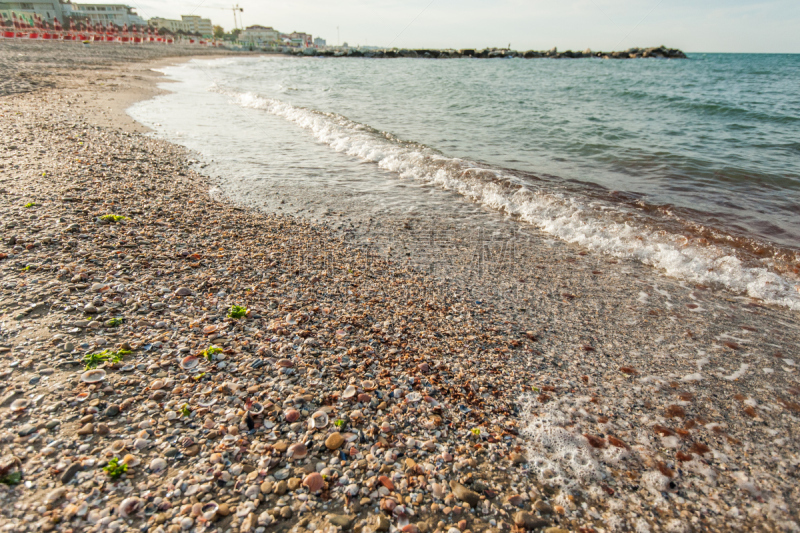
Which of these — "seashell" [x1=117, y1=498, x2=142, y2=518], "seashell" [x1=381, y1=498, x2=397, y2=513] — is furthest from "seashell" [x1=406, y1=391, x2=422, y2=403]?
"seashell" [x1=117, y1=498, x2=142, y2=518]

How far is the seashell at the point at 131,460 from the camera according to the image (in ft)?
7.43

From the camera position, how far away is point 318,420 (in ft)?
8.87

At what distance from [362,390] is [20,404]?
228cm

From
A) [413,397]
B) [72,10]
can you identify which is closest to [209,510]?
[413,397]

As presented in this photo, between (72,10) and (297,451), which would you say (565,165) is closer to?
(297,451)

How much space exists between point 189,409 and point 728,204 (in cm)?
1023

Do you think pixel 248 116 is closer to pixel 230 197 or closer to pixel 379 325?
pixel 230 197

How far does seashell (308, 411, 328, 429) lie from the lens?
8.72ft

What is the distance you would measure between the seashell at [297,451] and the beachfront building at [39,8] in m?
126

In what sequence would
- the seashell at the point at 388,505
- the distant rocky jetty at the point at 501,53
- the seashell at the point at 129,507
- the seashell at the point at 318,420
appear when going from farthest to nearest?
1. the distant rocky jetty at the point at 501,53
2. the seashell at the point at 318,420
3. the seashell at the point at 388,505
4. the seashell at the point at 129,507

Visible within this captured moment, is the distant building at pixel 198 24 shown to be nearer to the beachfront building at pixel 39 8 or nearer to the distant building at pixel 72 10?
the distant building at pixel 72 10

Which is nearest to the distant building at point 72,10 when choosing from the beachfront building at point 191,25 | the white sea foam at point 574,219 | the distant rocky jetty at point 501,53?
the beachfront building at point 191,25

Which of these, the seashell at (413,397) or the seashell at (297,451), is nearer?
the seashell at (297,451)

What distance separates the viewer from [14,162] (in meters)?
6.88
